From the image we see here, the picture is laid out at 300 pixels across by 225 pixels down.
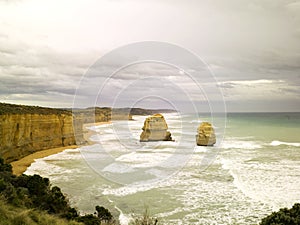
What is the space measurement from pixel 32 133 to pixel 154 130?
53.8 feet

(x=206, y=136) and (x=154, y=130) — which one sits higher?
(x=154, y=130)

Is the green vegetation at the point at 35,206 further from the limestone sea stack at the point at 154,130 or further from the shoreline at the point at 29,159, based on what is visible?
the limestone sea stack at the point at 154,130

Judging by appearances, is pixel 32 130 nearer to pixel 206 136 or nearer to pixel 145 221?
pixel 206 136

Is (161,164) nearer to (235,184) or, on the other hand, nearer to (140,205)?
(235,184)

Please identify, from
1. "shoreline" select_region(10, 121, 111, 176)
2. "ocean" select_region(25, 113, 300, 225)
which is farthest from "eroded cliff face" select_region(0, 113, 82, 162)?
"ocean" select_region(25, 113, 300, 225)

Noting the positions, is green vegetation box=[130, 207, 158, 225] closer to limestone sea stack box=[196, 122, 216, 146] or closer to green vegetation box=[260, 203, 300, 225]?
green vegetation box=[260, 203, 300, 225]

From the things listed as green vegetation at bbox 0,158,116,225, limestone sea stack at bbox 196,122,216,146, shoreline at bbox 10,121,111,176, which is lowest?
shoreline at bbox 10,121,111,176

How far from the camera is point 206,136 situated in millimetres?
34094

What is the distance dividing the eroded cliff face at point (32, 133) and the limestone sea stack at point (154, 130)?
9.46 metres

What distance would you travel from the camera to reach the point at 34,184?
40.2 ft

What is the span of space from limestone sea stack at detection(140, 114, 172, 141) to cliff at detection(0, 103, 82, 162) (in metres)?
9.50

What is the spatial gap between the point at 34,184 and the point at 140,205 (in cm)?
469

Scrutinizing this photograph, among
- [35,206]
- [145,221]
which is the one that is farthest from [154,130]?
[145,221]

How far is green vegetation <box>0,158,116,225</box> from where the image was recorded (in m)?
7.45
